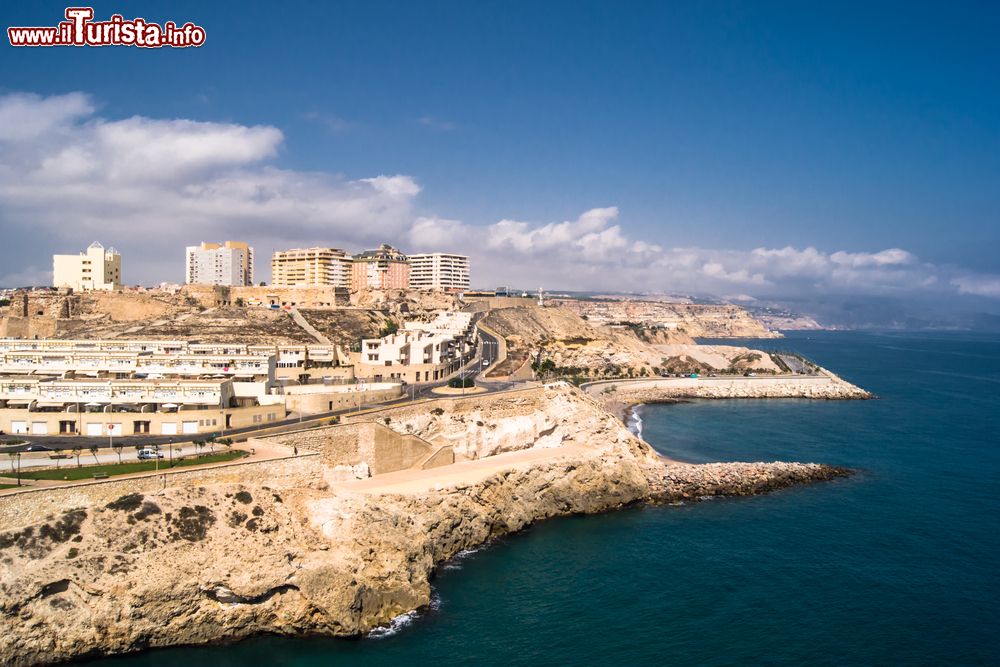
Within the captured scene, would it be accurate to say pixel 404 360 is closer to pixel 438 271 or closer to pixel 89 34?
pixel 89 34

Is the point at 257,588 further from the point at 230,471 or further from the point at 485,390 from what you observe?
the point at 485,390

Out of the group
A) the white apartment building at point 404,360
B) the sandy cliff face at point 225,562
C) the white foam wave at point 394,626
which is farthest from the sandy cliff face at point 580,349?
the white foam wave at point 394,626

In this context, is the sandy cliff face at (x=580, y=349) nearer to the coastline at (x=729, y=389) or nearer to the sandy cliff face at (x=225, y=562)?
the coastline at (x=729, y=389)

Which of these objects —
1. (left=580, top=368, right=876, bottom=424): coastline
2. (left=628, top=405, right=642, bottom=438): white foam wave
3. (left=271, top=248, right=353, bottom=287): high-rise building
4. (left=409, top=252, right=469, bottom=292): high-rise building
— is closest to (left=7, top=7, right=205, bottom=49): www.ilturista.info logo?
(left=628, top=405, right=642, bottom=438): white foam wave

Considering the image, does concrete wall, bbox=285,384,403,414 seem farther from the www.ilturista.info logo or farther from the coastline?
the coastline

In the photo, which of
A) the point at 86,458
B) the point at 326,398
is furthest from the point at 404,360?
the point at 86,458

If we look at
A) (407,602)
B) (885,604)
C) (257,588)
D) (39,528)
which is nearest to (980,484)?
(885,604)
